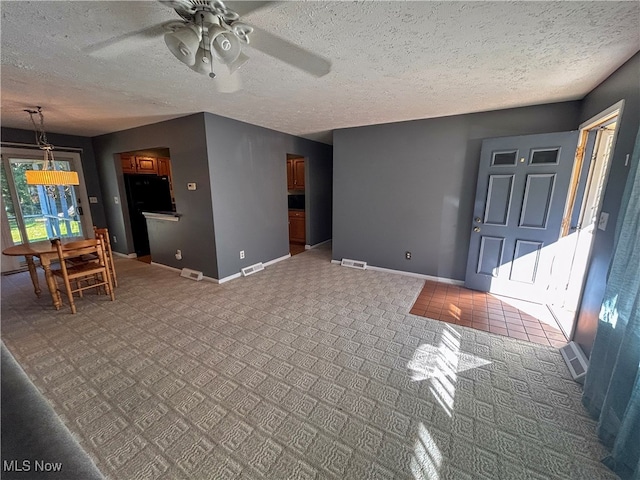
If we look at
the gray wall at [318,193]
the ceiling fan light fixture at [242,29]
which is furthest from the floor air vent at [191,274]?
the ceiling fan light fixture at [242,29]

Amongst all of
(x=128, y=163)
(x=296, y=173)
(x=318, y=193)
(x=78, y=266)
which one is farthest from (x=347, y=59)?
(x=128, y=163)

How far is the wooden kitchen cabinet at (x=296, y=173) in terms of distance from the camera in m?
5.95

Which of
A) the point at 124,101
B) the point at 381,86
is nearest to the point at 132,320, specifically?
the point at 124,101

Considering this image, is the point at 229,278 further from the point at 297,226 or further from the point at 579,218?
the point at 579,218

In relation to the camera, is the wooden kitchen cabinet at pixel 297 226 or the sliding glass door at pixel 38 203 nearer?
the sliding glass door at pixel 38 203

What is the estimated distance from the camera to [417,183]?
3.73 meters

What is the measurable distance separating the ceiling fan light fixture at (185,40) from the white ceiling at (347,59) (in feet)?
0.76

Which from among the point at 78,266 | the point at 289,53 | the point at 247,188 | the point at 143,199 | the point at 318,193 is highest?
the point at 289,53

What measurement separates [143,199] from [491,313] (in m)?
6.05

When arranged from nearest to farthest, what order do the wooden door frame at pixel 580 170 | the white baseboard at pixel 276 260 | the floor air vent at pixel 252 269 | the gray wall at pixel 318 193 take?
the wooden door frame at pixel 580 170 < the floor air vent at pixel 252 269 < the white baseboard at pixel 276 260 < the gray wall at pixel 318 193

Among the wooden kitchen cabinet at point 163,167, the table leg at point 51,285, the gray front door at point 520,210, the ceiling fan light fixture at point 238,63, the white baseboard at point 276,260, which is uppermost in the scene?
the ceiling fan light fixture at point 238,63

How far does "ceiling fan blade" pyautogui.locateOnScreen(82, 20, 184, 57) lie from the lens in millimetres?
1453

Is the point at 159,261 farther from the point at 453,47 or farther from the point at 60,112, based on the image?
the point at 453,47

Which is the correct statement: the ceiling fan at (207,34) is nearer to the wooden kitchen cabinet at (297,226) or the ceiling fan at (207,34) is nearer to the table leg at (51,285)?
the table leg at (51,285)
